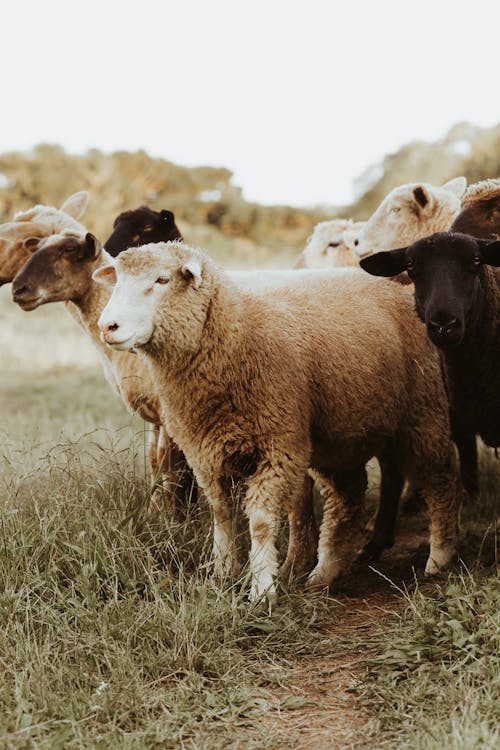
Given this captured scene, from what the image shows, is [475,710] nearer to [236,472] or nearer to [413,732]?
[413,732]

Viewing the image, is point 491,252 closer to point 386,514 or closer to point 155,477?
point 386,514

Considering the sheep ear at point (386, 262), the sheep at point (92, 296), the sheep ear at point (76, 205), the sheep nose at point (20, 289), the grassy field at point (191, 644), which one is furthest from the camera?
the sheep ear at point (76, 205)

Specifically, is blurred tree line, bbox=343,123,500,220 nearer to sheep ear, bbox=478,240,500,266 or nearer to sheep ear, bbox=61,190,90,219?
sheep ear, bbox=61,190,90,219

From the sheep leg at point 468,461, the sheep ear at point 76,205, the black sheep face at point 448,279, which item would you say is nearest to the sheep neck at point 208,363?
the black sheep face at point 448,279

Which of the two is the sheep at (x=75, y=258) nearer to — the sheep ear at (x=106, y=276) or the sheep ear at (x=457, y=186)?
the sheep ear at (x=106, y=276)

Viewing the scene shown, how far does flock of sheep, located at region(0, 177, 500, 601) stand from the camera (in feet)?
15.5

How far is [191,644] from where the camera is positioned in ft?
13.0

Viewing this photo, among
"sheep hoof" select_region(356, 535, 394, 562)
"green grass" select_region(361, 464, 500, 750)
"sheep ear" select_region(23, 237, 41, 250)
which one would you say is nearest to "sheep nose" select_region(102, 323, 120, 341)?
"green grass" select_region(361, 464, 500, 750)

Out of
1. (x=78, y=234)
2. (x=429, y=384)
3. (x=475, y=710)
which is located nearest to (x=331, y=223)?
(x=78, y=234)

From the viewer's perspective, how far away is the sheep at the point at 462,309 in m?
4.96

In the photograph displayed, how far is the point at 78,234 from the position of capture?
6.72m

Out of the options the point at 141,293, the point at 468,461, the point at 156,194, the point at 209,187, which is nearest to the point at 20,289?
the point at 141,293

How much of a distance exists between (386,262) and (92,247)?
7.06 ft

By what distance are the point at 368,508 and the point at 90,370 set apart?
10126mm
